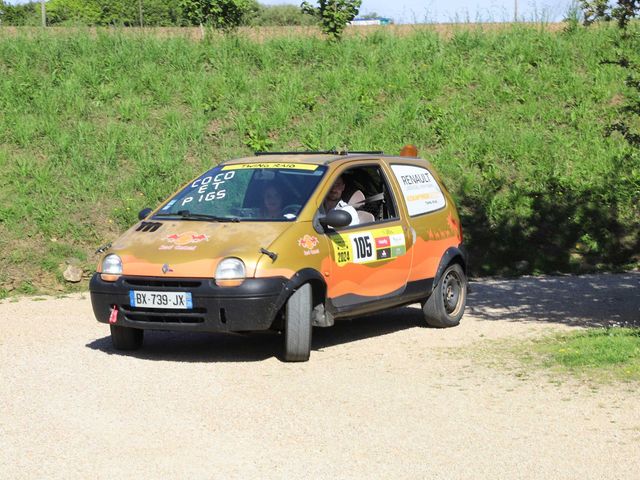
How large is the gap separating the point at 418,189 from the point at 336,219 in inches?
76.2

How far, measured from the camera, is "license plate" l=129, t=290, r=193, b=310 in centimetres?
959

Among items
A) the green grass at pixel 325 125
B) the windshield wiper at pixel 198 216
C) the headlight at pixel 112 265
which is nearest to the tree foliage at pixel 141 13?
the green grass at pixel 325 125

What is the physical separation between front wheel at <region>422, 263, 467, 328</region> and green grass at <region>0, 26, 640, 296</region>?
465cm

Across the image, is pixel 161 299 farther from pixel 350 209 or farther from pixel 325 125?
pixel 325 125

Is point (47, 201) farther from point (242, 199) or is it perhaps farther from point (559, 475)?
point (559, 475)

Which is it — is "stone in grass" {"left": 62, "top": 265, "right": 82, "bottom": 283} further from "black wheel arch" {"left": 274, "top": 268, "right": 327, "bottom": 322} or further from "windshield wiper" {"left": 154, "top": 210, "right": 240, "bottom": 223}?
"black wheel arch" {"left": 274, "top": 268, "right": 327, "bottom": 322}

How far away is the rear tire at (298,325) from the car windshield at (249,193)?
0.85 m

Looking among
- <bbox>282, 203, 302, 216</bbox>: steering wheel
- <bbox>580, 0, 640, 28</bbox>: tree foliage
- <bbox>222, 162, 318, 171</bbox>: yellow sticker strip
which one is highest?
<bbox>580, 0, 640, 28</bbox>: tree foliage

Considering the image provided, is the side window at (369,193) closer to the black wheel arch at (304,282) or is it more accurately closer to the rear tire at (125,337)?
the black wheel arch at (304,282)

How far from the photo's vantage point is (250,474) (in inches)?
253

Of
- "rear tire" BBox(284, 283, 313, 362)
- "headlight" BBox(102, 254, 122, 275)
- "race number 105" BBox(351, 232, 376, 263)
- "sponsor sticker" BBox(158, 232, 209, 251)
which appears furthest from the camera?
"race number 105" BBox(351, 232, 376, 263)

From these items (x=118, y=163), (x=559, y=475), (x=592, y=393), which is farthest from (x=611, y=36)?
(x=559, y=475)

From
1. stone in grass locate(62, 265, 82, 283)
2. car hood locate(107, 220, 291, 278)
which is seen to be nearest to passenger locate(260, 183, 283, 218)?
car hood locate(107, 220, 291, 278)

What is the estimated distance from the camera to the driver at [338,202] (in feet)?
35.8
